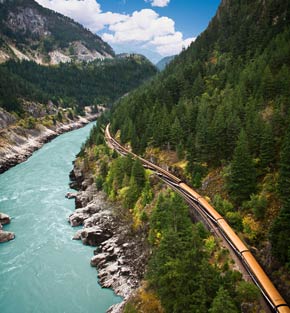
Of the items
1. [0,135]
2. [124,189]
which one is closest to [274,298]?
[124,189]

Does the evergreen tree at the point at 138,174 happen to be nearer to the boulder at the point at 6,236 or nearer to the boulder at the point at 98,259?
the boulder at the point at 98,259

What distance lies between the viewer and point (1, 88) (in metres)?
127

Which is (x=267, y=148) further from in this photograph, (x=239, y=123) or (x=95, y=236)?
(x=95, y=236)

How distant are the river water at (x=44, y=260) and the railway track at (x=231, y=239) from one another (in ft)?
48.0

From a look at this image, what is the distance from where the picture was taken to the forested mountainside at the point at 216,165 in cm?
2572

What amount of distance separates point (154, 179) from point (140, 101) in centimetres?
3877

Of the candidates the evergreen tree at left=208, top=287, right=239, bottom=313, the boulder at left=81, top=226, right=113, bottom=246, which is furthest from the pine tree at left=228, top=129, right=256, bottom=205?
the boulder at left=81, top=226, right=113, bottom=246

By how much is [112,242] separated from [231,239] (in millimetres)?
19392

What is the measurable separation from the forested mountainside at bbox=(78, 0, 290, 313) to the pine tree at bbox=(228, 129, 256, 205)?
0.12m

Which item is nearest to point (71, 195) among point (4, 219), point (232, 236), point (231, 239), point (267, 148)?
point (4, 219)

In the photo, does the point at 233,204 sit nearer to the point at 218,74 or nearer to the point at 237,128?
the point at 237,128

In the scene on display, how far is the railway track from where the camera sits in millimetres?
23531

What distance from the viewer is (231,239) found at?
3033 centimetres

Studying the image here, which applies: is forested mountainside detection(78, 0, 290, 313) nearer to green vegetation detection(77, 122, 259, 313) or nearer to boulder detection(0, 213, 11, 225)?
green vegetation detection(77, 122, 259, 313)
